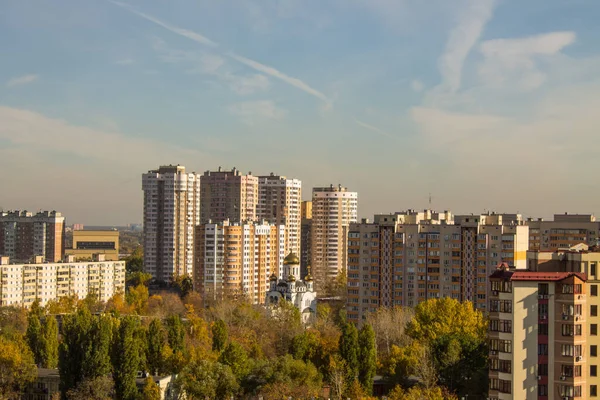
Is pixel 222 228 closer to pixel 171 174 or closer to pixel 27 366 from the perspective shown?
pixel 171 174

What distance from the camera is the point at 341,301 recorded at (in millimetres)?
52469

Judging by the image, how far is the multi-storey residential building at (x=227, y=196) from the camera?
64188mm

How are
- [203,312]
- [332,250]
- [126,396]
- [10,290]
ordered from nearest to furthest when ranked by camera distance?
1. [126,396]
2. [203,312]
3. [10,290]
4. [332,250]

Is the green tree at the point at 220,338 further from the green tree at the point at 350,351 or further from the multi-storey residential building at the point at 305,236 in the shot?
the multi-storey residential building at the point at 305,236

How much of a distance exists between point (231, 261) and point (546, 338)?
32.2m

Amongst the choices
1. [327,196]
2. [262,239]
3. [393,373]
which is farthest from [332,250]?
[393,373]

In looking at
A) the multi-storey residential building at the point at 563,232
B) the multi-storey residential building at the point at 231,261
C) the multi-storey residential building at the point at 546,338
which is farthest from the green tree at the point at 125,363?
the multi-storey residential building at the point at 563,232

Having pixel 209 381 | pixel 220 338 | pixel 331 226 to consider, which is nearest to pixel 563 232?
pixel 331 226

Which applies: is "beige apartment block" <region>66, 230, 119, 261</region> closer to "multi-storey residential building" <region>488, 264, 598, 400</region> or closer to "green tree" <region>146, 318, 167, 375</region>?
"green tree" <region>146, 318, 167, 375</region>

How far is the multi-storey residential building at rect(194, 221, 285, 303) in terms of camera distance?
50469 mm

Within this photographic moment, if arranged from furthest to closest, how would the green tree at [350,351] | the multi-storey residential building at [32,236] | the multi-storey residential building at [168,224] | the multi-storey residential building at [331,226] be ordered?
the multi-storey residential building at [32,236], the multi-storey residential building at [168,224], the multi-storey residential building at [331,226], the green tree at [350,351]

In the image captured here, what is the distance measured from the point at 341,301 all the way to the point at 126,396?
1040 inches

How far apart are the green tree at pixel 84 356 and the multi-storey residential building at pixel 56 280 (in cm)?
2240

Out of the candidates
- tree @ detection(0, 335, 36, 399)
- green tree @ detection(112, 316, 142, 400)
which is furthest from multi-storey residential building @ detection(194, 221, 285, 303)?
green tree @ detection(112, 316, 142, 400)
